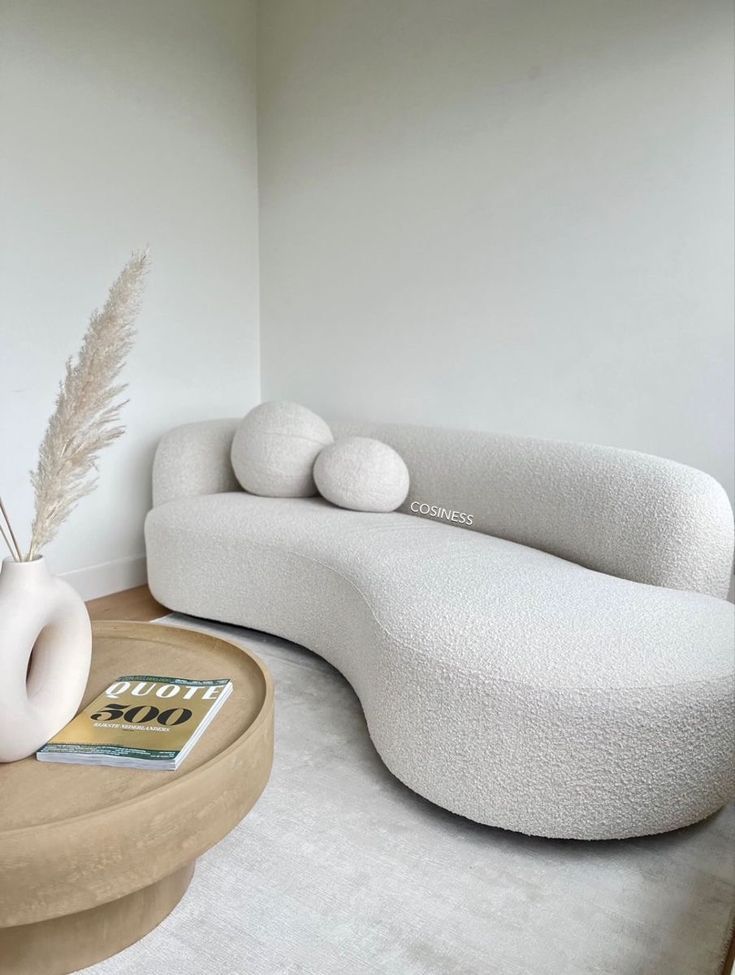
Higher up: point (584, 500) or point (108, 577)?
point (584, 500)

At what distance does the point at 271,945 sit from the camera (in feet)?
4.04

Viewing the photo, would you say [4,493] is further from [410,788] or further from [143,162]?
[410,788]

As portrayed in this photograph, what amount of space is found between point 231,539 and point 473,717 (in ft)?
4.07

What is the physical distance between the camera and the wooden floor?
9.21 feet

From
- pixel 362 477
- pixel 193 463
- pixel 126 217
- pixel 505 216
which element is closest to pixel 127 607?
pixel 193 463

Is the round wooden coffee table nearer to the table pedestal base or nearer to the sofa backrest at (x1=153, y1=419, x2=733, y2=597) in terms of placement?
the table pedestal base

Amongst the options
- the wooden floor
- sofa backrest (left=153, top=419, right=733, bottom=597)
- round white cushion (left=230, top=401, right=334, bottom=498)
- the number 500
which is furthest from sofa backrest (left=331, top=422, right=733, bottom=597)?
the number 500

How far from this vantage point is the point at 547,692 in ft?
4.71

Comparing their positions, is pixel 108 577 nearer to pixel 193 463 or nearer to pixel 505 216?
pixel 193 463

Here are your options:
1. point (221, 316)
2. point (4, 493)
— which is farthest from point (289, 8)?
point (4, 493)

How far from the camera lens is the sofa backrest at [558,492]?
1.98 meters

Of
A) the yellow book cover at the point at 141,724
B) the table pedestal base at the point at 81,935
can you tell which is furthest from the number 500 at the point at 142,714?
the table pedestal base at the point at 81,935

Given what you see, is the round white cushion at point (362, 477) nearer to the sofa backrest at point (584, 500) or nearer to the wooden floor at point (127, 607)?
the sofa backrest at point (584, 500)

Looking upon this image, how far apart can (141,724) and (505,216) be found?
7.51 ft
